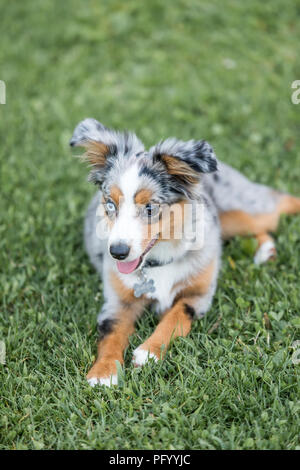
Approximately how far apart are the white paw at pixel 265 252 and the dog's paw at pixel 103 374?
178 cm

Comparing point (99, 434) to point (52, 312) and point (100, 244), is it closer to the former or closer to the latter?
point (52, 312)

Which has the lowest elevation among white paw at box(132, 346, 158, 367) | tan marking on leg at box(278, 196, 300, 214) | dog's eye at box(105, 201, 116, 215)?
white paw at box(132, 346, 158, 367)

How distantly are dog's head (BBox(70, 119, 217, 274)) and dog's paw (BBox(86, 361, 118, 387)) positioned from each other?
645 mm

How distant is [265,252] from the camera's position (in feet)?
14.9

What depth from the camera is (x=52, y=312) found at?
12.9 feet

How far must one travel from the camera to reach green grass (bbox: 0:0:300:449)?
3020 mm

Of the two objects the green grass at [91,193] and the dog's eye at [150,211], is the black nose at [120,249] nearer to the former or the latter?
the dog's eye at [150,211]

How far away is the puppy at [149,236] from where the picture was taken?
326 cm

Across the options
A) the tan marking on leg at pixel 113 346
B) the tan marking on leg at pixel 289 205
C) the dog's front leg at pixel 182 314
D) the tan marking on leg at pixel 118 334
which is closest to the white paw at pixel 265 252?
the tan marking on leg at pixel 289 205

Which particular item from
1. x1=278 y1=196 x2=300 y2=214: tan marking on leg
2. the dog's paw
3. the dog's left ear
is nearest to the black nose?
the dog's left ear

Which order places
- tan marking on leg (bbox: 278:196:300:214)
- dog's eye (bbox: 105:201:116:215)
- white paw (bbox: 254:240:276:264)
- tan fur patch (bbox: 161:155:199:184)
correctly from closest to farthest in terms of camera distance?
tan fur patch (bbox: 161:155:199:184), dog's eye (bbox: 105:201:116:215), white paw (bbox: 254:240:276:264), tan marking on leg (bbox: 278:196:300:214)

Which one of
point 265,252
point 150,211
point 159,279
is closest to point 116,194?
point 150,211

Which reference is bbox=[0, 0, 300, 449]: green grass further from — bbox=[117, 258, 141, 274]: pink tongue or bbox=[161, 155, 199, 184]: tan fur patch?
bbox=[161, 155, 199, 184]: tan fur patch
